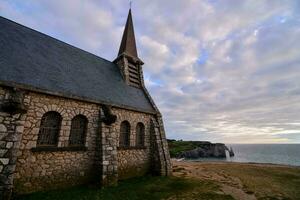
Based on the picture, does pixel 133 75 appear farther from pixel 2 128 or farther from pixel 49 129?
pixel 2 128

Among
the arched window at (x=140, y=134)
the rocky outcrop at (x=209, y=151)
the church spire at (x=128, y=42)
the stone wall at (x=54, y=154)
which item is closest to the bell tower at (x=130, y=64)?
the church spire at (x=128, y=42)

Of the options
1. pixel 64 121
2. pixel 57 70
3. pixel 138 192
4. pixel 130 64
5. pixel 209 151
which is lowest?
pixel 138 192

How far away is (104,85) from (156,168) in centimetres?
635

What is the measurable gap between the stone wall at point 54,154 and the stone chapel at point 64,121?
3 cm

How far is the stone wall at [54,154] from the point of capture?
680 centimetres

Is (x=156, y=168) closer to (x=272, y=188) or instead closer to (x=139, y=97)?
(x=139, y=97)

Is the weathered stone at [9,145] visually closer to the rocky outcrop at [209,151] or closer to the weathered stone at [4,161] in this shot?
the weathered stone at [4,161]

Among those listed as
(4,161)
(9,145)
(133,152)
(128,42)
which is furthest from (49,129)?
(128,42)

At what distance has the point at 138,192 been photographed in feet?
25.8

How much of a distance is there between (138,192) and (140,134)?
4.51m

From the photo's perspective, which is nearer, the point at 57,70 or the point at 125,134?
the point at 57,70

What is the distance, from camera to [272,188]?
952cm

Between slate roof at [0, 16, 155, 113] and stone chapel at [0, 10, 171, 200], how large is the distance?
0.08ft

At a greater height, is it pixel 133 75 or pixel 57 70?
pixel 133 75
